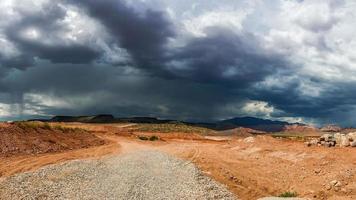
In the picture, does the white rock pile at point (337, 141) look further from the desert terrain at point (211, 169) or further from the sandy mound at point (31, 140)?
the sandy mound at point (31, 140)

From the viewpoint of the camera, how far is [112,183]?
28688mm

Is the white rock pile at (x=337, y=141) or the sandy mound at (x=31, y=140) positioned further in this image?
the white rock pile at (x=337, y=141)

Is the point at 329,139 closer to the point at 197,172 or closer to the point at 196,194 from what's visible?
the point at 197,172

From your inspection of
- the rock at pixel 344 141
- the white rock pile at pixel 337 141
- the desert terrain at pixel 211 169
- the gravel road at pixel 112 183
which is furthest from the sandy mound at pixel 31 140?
the rock at pixel 344 141

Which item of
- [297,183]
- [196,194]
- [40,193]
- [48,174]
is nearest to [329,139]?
[297,183]

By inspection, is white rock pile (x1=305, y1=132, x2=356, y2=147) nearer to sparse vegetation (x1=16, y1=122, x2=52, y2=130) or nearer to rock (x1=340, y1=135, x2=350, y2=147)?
rock (x1=340, y1=135, x2=350, y2=147)

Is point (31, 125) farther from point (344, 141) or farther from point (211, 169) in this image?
point (344, 141)

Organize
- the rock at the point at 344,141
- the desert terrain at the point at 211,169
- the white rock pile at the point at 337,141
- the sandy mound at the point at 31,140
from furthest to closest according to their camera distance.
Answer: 1. the white rock pile at the point at 337,141
2. the rock at the point at 344,141
3. the sandy mound at the point at 31,140
4. the desert terrain at the point at 211,169

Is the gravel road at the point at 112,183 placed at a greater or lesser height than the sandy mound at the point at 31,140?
lesser

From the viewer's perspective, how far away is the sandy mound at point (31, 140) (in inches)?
1652

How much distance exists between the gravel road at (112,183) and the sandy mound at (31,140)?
8.01 m

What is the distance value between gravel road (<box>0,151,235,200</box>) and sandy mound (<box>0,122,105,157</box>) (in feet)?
26.3

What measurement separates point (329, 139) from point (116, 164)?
26174 mm

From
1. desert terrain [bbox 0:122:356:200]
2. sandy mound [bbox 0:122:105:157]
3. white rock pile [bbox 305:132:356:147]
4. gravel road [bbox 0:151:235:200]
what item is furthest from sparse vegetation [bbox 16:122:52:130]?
white rock pile [bbox 305:132:356:147]
